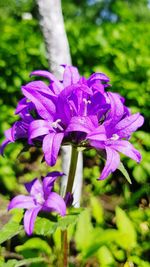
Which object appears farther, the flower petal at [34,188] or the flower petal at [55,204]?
the flower petal at [34,188]

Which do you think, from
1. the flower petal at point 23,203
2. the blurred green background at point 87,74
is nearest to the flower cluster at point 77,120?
the flower petal at point 23,203

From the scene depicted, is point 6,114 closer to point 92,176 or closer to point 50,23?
point 92,176

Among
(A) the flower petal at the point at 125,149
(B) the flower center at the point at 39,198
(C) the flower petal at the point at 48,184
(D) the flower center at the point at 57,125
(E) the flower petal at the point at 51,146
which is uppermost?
(D) the flower center at the point at 57,125

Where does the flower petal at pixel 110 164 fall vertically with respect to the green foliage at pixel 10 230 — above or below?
above

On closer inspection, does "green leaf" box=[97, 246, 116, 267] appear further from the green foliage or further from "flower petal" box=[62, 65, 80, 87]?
"flower petal" box=[62, 65, 80, 87]

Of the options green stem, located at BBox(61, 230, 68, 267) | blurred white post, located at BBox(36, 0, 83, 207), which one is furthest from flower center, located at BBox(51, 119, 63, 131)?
blurred white post, located at BBox(36, 0, 83, 207)

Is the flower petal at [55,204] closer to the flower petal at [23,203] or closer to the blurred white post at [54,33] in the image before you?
the flower petal at [23,203]
